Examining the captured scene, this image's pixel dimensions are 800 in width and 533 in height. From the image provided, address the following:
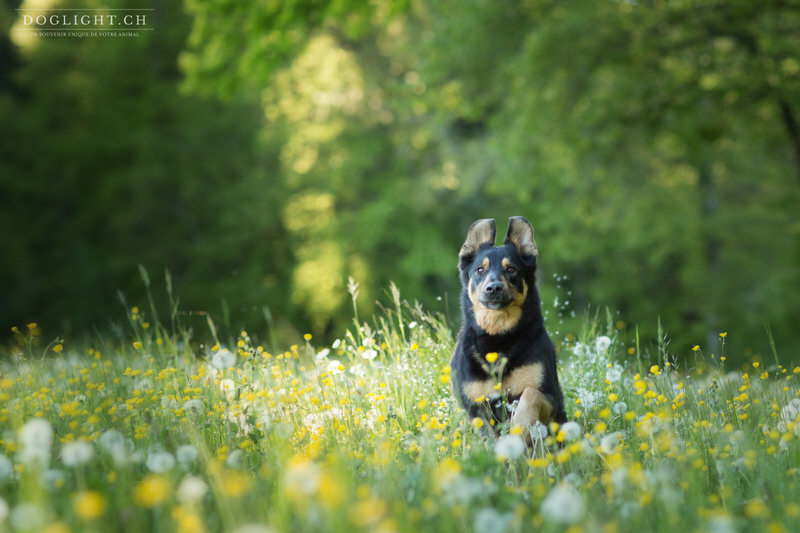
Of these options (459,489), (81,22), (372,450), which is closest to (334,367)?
(372,450)

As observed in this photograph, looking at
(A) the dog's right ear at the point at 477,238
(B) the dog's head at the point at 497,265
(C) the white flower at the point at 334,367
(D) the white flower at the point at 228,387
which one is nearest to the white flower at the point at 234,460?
(D) the white flower at the point at 228,387

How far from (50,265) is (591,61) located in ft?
61.3

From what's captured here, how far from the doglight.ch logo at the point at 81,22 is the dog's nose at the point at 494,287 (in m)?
20.1

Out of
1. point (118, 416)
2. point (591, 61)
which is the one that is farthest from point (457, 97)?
point (118, 416)

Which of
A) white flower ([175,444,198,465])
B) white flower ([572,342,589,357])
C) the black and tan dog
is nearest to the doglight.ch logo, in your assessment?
white flower ([572,342,589,357])

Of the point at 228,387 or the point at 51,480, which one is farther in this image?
the point at 228,387

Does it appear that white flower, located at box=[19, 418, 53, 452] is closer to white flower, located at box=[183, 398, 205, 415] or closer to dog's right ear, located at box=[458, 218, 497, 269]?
A: white flower, located at box=[183, 398, 205, 415]

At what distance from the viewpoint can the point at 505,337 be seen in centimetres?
477

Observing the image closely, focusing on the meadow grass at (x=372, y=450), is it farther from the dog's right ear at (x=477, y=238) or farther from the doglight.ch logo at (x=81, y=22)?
the doglight.ch logo at (x=81, y=22)

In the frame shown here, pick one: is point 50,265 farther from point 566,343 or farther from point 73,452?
point 73,452

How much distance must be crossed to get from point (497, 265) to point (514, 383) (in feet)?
2.67

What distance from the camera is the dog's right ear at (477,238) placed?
5172mm

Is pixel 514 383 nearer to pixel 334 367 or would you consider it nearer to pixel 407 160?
pixel 334 367

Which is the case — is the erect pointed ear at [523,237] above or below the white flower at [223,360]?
above
